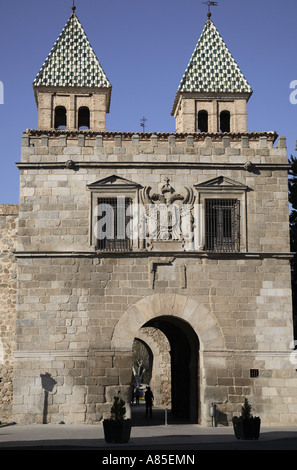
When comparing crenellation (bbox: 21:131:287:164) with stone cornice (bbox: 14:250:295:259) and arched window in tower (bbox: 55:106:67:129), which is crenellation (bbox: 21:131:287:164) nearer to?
stone cornice (bbox: 14:250:295:259)

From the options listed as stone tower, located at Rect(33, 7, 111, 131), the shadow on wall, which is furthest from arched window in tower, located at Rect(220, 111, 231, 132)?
the shadow on wall

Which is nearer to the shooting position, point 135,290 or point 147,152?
point 135,290

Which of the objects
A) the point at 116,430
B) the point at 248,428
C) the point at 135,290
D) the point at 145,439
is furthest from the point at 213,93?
the point at 116,430

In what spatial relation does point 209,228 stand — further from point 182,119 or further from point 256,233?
point 182,119

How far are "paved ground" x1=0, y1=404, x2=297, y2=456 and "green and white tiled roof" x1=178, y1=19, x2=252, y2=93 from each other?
51.2 feet

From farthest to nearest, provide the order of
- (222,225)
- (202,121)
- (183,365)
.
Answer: (202,121)
(183,365)
(222,225)

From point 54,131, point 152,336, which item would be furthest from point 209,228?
point 152,336

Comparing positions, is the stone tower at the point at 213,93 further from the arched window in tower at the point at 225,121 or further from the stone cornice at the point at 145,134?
the stone cornice at the point at 145,134

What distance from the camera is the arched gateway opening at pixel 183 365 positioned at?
22.3 metres

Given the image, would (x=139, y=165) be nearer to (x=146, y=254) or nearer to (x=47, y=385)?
(x=146, y=254)

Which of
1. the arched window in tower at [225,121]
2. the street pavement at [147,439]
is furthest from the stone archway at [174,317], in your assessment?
the arched window in tower at [225,121]

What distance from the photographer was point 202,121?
103 feet

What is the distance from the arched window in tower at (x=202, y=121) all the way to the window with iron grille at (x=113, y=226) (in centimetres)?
1084

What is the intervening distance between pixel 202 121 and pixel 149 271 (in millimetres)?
12156
